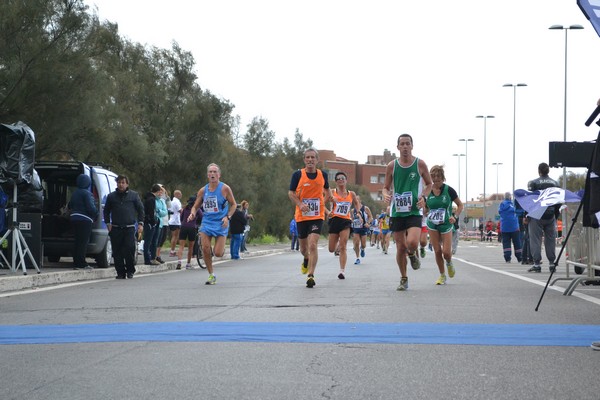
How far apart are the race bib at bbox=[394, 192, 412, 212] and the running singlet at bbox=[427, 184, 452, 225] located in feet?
4.86

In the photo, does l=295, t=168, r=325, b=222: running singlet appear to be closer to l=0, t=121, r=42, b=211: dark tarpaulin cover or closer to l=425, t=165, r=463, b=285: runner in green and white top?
l=425, t=165, r=463, b=285: runner in green and white top

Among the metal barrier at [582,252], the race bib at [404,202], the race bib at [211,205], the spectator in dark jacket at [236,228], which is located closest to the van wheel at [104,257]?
the race bib at [211,205]

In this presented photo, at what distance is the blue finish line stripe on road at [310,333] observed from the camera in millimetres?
7055

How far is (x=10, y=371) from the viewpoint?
5918 millimetres

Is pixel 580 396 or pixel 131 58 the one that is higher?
pixel 131 58

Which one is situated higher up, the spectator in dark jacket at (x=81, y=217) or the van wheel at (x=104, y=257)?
the spectator in dark jacket at (x=81, y=217)

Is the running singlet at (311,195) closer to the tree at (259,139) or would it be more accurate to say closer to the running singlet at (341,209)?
the running singlet at (341,209)

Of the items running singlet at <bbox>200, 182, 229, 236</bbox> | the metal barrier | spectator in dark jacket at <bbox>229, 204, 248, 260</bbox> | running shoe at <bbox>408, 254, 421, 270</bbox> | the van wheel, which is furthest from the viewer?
spectator in dark jacket at <bbox>229, 204, 248, 260</bbox>

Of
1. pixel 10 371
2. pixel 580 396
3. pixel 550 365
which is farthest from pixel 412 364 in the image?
pixel 10 371

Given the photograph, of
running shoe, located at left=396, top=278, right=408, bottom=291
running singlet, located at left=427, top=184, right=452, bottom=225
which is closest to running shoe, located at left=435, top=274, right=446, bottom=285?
running singlet, located at left=427, top=184, right=452, bottom=225

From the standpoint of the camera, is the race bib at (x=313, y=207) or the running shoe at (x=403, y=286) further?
the race bib at (x=313, y=207)

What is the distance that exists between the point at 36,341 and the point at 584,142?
1027 centimetres

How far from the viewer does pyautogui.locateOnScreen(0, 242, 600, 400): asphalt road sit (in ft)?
17.2

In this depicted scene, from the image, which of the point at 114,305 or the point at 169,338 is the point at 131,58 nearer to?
the point at 114,305
